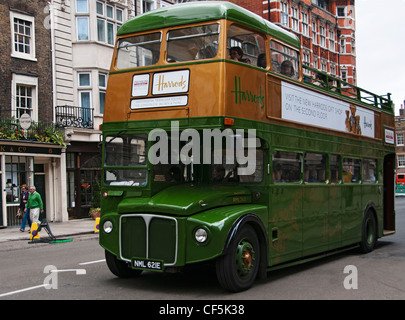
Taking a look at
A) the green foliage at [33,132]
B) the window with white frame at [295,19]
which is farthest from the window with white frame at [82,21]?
the window with white frame at [295,19]

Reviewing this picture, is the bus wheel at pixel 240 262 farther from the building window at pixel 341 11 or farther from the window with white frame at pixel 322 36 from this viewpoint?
the building window at pixel 341 11

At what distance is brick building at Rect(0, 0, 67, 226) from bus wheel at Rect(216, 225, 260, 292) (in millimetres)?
16053

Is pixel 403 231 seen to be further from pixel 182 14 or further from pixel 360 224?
pixel 182 14

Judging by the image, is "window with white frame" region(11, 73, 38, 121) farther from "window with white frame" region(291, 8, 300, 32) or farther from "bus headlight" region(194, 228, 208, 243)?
"window with white frame" region(291, 8, 300, 32)

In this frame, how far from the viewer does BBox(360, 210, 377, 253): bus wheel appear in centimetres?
1277

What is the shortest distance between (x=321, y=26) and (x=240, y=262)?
49387mm

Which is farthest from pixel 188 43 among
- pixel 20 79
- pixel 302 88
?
pixel 20 79

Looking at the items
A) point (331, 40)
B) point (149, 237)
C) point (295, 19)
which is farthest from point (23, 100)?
point (331, 40)

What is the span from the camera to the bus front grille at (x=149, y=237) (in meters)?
7.69

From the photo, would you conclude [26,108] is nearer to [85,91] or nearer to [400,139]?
[85,91]

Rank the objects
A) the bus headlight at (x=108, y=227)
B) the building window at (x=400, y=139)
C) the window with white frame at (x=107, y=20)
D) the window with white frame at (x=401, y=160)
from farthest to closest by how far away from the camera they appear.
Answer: the building window at (x=400, y=139), the window with white frame at (x=401, y=160), the window with white frame at (x=107, y=20), the bus headlight at (x=108, y=227)

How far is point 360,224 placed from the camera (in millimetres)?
12656

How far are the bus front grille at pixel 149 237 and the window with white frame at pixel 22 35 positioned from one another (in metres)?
17.3

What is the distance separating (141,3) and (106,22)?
3113 millimetres
